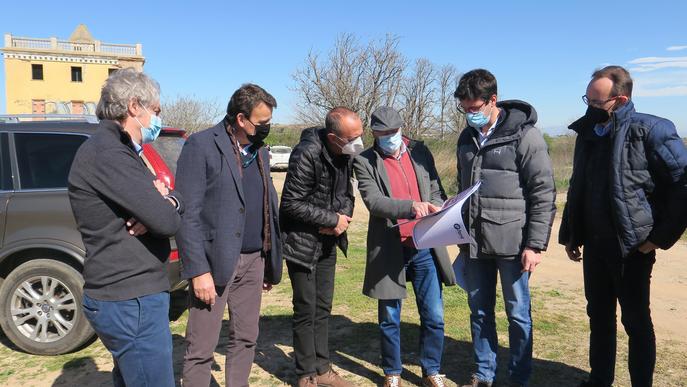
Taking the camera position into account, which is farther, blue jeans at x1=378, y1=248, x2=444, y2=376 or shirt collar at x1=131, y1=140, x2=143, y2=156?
blue jeans at x1=378, y1=248, x2=444, y2=376

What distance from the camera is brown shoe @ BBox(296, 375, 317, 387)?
3.69 m

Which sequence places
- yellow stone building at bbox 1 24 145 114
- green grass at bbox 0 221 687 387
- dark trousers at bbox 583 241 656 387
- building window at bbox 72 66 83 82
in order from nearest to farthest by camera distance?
dark trousers at bbox 583 241 656 387 < green grass at bbox 0 221 687 387 < yellow stone building at bbox 1 24 145 114 < building window at bbox 72 66 83 82

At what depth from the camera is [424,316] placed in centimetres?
372

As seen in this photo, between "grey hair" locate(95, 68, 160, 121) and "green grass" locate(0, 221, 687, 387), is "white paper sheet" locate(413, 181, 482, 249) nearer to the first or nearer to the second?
"green grass" locate(0, 221, 687, 387)

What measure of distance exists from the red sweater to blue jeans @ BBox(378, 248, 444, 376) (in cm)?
15

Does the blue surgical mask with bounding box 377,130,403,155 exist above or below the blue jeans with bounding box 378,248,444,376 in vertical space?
above

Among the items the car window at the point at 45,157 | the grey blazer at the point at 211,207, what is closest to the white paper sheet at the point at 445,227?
the grey blazer at the point at 211,207

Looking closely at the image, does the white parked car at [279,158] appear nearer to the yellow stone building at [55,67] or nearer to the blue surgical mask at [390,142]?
the yellow stone building at [55,67]

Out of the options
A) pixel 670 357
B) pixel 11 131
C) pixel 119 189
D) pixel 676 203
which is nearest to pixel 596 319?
pixel 676 203

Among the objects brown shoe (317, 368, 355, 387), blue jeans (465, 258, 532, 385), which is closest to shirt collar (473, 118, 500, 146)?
blue jeans (465, 258, 532, 385)

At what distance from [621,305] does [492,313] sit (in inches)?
31.1

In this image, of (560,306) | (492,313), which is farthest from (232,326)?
(560,306)

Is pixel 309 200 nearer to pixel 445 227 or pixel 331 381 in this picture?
pixel 445 227

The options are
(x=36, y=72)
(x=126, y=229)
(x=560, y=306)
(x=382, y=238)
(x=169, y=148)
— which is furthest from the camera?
(x=36, y=72)
